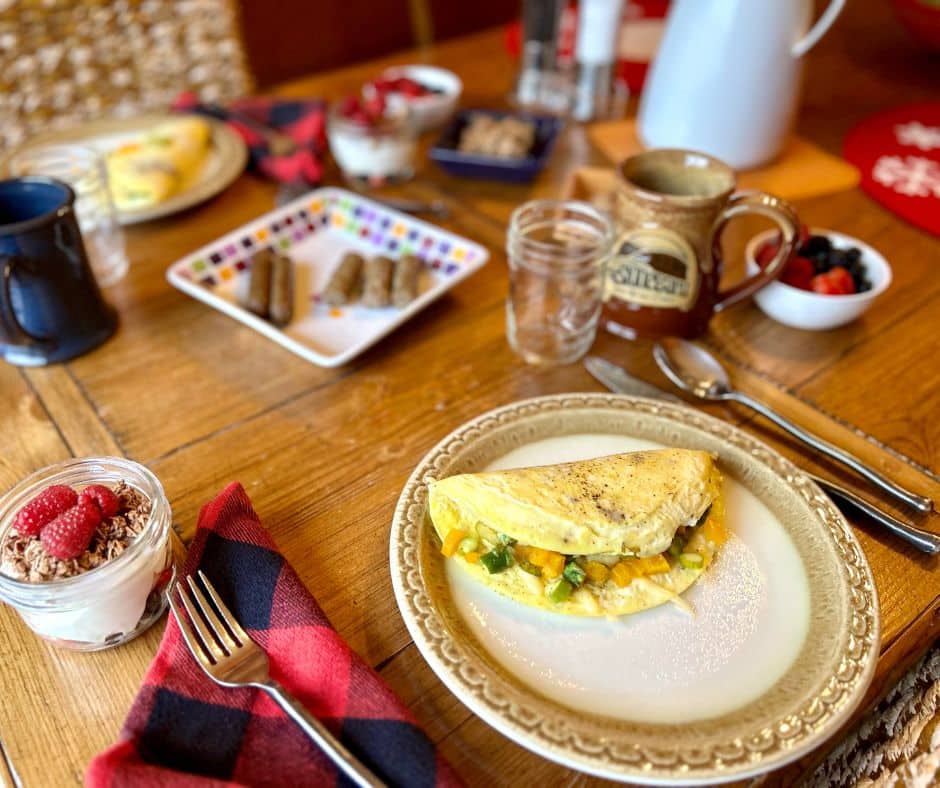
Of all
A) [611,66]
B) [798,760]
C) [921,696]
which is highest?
[611,66]

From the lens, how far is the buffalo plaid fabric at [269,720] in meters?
0.54

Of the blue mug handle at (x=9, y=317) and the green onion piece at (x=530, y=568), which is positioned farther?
the blue mug handle at (x=9, y=317)

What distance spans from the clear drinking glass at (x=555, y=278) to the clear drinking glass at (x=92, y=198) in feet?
1.92

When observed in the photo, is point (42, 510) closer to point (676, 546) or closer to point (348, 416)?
point (348, 416)

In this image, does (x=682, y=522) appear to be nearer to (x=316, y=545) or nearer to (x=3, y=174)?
(x=316, y=545)

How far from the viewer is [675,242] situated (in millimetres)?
894

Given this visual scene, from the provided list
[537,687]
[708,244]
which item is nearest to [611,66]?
[708,244]

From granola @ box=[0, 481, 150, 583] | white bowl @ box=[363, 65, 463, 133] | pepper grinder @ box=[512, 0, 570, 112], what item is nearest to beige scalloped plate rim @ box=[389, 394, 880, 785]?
granola @ box=[0, 481, 150, 583]

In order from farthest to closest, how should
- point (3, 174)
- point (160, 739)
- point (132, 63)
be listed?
point (132, 63)
point (3, 174)
point (160, 739)

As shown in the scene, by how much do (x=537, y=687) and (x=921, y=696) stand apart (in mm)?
428

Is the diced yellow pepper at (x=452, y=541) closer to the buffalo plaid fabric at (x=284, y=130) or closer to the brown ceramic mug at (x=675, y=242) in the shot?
the brown ceramic mug at (x=675, y=242)

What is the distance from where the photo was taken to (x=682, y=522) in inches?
27.0

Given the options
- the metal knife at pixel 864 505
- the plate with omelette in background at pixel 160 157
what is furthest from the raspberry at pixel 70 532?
the plate with omelette in background at pixel 160 157

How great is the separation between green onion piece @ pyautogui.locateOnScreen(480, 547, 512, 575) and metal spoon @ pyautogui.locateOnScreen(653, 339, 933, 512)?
0.35m
